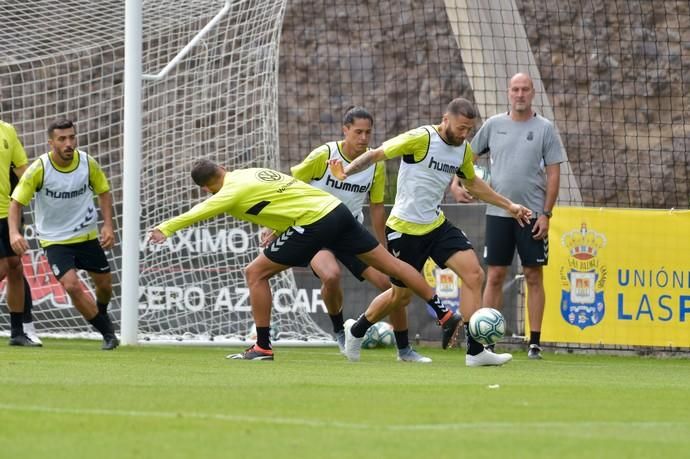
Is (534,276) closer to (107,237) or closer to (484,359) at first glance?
(484,359)

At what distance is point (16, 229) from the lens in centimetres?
1266

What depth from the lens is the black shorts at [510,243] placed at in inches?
505

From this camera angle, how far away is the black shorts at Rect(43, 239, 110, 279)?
12.9 m

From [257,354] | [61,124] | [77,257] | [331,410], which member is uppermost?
[61,124]

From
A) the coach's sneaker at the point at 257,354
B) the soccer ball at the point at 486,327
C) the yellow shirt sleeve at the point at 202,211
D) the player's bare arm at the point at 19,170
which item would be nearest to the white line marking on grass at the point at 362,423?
the yellow shirt sleeve at the point at 202,211

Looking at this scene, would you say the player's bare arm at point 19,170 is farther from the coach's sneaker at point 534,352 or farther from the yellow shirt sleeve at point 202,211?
the coach's sneaker at point 534,352

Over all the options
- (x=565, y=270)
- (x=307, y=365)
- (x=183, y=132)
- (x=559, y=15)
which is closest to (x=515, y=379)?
(x=307, y=365)

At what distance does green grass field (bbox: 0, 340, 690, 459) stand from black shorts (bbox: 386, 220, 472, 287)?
3.39ft

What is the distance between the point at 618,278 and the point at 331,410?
24.5 ft

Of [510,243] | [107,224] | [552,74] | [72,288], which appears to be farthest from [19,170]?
[552,74]

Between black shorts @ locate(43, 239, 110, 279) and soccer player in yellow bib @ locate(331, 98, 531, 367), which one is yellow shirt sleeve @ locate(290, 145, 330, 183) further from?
black shorts @ locate(43, 239, 110, 279)

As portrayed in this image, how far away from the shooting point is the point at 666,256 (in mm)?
14008

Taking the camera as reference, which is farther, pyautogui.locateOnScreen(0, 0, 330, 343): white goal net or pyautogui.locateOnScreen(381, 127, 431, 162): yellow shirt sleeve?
pyautogui.locateOnScreen(0, 0, 330, 343): white goal net

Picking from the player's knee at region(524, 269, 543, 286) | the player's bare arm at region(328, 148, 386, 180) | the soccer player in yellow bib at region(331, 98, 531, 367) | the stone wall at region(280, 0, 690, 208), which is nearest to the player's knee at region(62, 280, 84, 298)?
the soccer player in yellow bib at region(331, 98, 531, 367)
